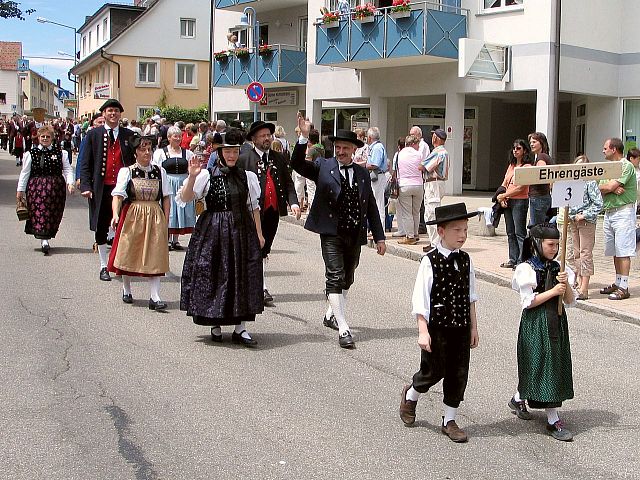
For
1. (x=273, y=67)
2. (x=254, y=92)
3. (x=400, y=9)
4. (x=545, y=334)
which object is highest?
(x=400, y=9)

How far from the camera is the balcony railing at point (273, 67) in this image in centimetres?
3262

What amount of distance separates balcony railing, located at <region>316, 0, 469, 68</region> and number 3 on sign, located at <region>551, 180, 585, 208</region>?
1838 centimetres

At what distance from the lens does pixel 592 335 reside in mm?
9320

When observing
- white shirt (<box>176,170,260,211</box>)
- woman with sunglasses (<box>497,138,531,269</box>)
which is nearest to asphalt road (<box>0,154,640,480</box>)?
white shirt (<box>176,170,260,211</box>)

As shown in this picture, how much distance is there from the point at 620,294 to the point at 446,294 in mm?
5997

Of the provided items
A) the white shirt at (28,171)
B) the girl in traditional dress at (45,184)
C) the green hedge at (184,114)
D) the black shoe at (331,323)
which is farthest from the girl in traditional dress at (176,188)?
the green hedge at (184,114)

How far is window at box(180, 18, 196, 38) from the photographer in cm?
5628

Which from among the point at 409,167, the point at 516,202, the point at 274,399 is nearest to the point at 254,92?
the point at 409,167

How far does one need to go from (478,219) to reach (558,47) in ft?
21.0

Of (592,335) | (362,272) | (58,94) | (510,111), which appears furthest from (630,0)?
(58,94)

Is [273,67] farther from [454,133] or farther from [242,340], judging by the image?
[242,340]

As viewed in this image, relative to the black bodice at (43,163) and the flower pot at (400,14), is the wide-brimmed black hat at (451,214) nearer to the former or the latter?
the black bodice at (43,163)

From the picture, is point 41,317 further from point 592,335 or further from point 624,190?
point 624,190

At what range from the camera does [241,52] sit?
34156 millimetres
